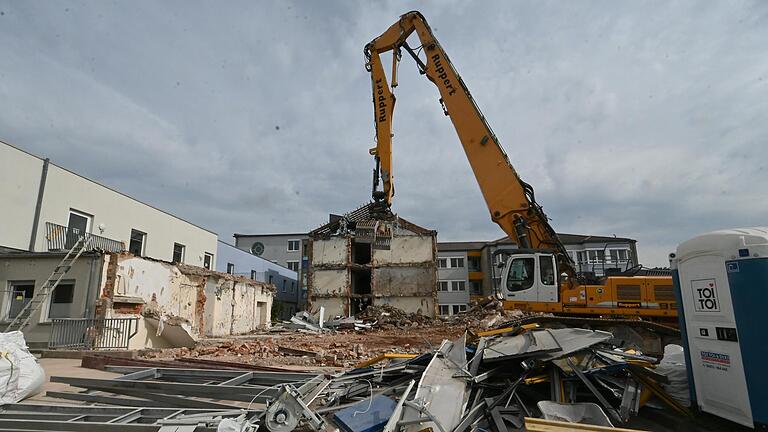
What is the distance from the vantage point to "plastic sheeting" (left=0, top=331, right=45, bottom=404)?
603 cm

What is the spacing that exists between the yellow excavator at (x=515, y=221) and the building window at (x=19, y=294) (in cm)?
1222

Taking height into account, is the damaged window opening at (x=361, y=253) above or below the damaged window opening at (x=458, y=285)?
above

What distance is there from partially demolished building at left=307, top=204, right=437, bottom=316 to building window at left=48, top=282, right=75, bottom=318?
16.6 m

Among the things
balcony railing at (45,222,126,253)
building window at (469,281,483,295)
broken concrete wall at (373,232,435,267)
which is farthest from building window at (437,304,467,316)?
balcony railing at (45,222,126,253)

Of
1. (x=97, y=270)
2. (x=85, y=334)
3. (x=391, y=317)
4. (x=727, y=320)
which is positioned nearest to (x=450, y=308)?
(x=391, y=317)

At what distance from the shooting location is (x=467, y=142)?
13461mm

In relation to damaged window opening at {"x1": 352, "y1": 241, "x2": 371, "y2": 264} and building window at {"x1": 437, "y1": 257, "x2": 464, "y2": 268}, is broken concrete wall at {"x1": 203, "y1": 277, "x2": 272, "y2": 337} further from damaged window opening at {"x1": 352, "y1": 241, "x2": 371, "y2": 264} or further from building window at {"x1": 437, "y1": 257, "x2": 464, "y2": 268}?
building window at {"x1": 437, "y1": 257, "x2": 464, "y2": 268}

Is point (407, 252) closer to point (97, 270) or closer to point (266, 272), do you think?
point (266, 272)

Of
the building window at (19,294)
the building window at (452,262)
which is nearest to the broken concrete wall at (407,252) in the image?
the building window at (452,262)

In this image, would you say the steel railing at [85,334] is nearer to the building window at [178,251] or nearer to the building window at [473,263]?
the building window at [178,251]

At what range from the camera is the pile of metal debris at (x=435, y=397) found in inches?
181

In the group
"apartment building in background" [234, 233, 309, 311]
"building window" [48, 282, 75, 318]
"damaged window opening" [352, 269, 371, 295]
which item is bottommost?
"building window" [48, 282, 75, 318]

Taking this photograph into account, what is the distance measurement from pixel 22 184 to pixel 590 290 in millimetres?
23118

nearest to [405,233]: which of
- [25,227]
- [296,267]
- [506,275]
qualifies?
[506,275]
